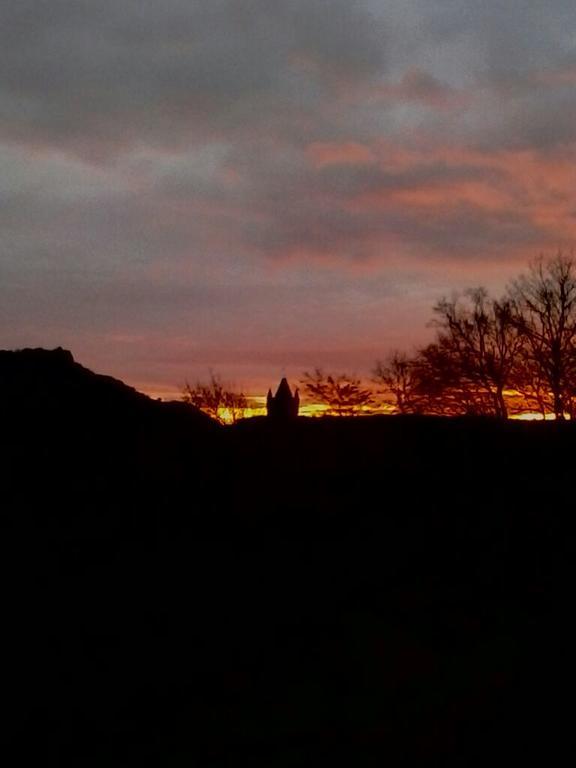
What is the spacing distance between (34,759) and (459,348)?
39066mm

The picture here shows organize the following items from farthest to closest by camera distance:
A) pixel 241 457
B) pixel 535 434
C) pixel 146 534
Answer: pixel 535 434
pixel 241 457
pixel 146 534

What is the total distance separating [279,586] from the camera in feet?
13.7

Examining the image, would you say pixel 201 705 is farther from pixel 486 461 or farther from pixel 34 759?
pixel 486 461

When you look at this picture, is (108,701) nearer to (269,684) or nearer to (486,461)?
(269,684)

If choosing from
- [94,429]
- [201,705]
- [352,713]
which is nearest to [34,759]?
[201,705]

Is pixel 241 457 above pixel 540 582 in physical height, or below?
above

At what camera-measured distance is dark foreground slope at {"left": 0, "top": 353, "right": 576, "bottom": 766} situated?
371 centimetres

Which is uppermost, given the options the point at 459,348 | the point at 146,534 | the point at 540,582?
the point at 459,348

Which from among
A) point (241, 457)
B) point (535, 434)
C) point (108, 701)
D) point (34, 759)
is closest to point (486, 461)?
point (535, 434)

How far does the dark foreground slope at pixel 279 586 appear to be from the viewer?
3.71 meters

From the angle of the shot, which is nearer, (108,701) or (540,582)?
(108,701)

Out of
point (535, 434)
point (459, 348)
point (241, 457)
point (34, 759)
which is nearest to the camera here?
point (34, 759)

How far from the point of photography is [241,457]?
14.9ft

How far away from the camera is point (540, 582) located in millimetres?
4262
